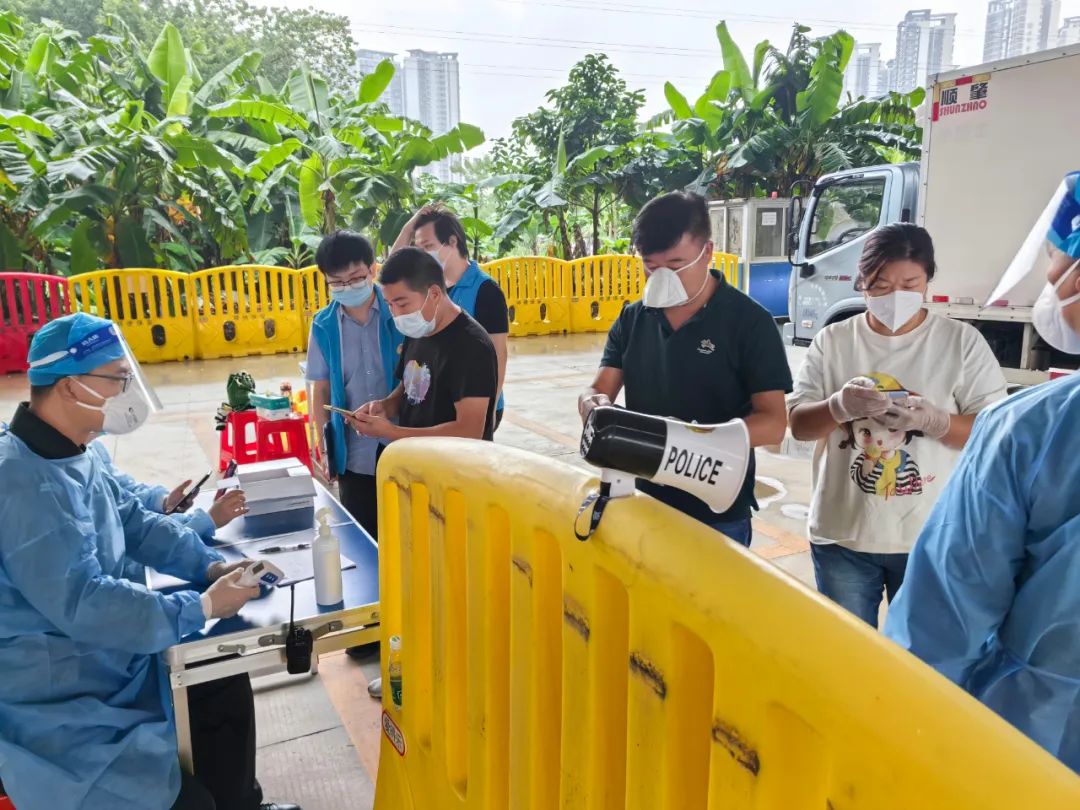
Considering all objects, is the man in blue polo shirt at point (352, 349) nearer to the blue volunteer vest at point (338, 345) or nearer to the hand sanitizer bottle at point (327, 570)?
the blue volunteer vest at point (338, 345)

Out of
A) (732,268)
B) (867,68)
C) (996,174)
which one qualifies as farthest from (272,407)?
(867,68)

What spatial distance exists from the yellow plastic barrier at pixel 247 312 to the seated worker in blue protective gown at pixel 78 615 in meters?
9.73

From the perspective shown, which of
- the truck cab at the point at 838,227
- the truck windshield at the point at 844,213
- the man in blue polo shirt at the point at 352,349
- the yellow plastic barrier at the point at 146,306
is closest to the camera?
the man in blue polo shirt at the point at 352,349

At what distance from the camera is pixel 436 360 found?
283cm

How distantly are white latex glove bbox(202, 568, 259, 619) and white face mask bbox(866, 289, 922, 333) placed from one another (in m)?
1.98

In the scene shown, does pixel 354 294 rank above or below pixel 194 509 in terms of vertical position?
above

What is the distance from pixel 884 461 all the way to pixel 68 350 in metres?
2.23

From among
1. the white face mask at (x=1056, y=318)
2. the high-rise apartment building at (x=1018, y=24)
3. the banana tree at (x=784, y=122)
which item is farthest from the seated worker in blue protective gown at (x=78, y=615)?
the high-rise apartment building at (x=1018, y=24)

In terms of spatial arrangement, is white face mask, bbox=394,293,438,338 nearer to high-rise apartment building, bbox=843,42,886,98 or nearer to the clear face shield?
the clear face shield

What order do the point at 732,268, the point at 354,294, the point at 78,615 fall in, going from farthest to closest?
the point at 732,268, the point at 354,294, the point at 78,615

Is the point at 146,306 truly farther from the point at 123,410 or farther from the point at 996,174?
the point at 996,174

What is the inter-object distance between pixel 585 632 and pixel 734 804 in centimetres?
31

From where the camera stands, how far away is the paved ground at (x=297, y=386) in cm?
272

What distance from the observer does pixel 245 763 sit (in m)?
2.28
